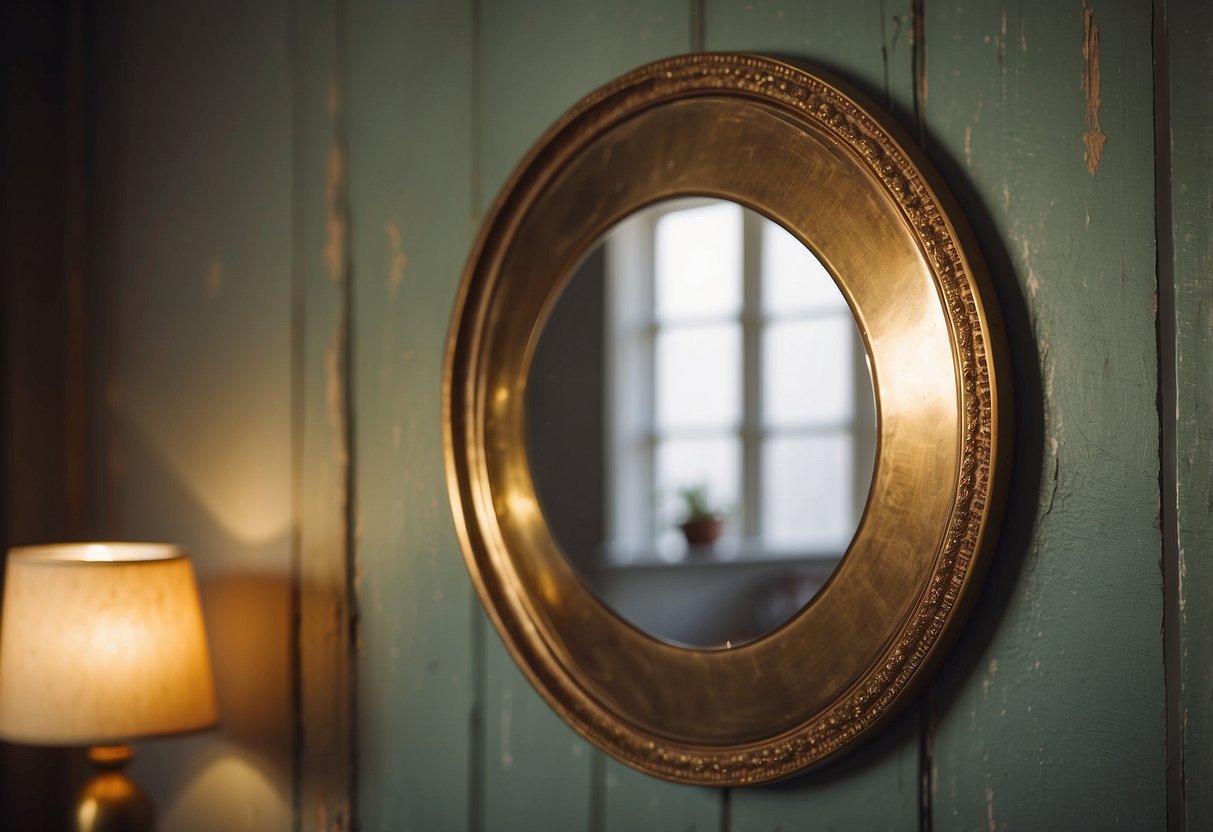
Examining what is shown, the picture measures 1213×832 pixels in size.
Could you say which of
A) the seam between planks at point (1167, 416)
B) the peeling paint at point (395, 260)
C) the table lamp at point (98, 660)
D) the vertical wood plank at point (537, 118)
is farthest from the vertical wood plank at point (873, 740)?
the table lamp at point (98, 660)

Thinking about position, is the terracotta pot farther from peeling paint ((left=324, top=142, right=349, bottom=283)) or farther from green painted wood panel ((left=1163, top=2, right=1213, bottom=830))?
peeling paint ((left=324, top=142, right=349, bottom=283))

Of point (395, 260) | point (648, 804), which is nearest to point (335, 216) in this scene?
point (395, 260)

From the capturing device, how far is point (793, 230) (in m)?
1.29

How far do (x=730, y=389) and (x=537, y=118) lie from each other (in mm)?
522

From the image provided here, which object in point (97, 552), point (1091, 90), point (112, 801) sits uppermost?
point (1091, 90)

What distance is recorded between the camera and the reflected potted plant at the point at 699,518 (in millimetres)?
1324

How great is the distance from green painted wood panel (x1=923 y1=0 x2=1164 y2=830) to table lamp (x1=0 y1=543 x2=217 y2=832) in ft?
3.63

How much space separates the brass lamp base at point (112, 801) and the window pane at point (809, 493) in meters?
1.12

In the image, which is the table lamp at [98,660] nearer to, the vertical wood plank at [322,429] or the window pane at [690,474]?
the vertical wood plank at [322,429]

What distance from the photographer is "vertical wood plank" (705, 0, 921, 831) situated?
4.02ft

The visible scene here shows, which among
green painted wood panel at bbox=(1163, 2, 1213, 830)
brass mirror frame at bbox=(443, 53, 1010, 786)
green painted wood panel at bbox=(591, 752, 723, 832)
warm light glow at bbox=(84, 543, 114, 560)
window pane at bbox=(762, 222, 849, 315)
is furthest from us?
warm light glow at bbox=(84, 543, 114, 560)

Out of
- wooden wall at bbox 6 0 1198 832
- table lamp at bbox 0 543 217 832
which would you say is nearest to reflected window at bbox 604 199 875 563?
wooden wall at bbox 6 0 1198 832

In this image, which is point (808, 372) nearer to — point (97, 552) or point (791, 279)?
point (791, 279)

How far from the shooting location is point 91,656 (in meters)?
1.67
